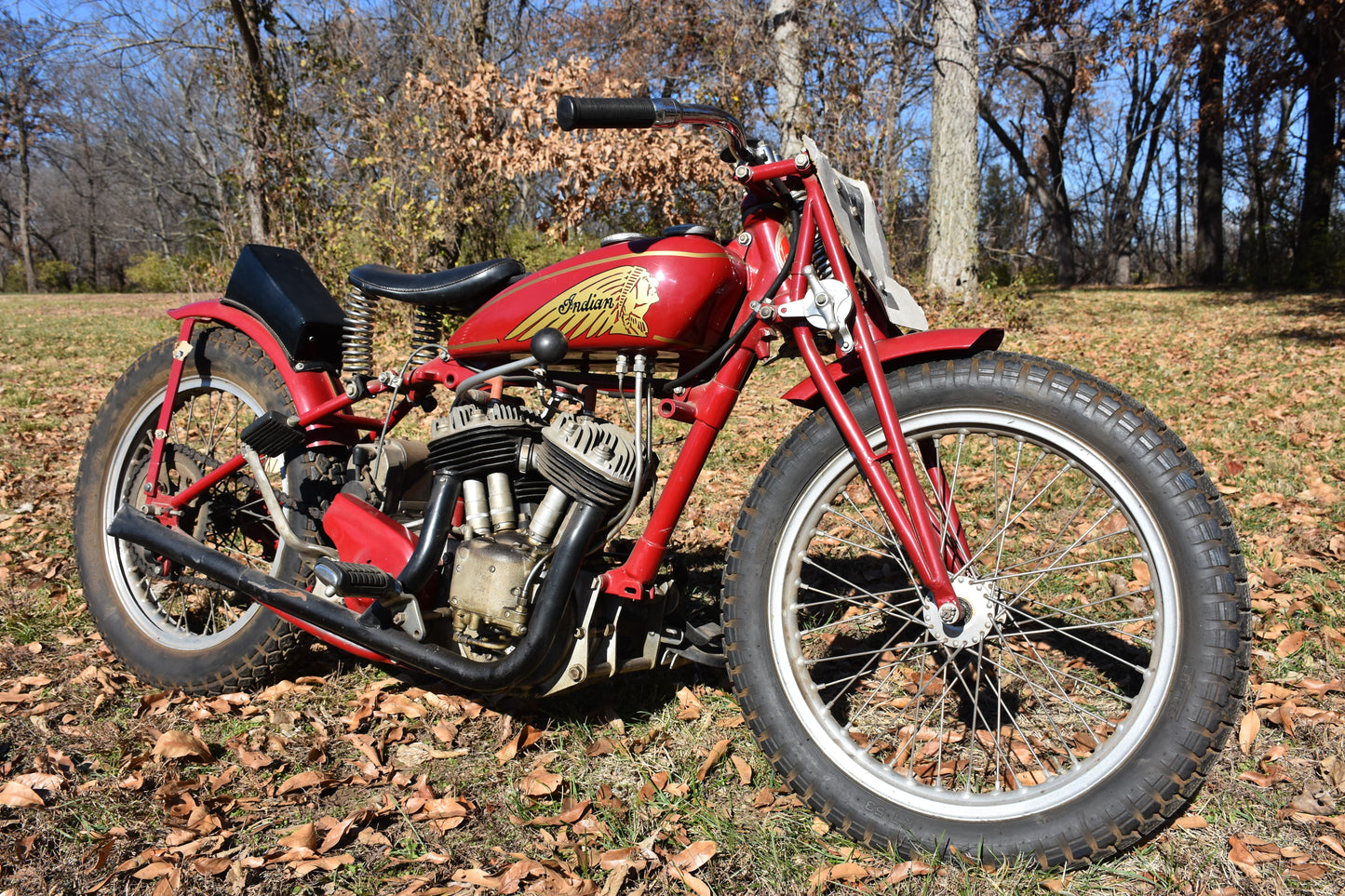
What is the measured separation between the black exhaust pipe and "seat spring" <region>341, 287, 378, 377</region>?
710 millimetres

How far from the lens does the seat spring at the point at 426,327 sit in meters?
2.59

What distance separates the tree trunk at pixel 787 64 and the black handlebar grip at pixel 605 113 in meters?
8.65

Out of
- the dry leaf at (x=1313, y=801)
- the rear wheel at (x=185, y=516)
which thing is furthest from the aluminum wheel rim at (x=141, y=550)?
the dry leaf at (x=1313, y=801)

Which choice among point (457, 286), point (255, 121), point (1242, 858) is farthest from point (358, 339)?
point (255, 121)

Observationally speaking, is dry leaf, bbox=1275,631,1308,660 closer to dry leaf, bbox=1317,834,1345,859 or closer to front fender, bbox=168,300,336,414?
dry leaf, bbox=1317,834,1345,859

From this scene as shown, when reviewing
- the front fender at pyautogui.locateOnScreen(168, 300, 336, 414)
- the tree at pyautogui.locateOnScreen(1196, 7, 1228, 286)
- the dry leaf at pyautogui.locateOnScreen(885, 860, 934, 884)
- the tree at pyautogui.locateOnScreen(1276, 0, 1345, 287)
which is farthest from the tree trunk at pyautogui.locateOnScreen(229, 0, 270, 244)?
the tree at pyautogui.locateOnScreen(1196, 7, 1228, 286)

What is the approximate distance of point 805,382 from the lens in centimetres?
216

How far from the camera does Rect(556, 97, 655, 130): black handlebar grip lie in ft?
6.47

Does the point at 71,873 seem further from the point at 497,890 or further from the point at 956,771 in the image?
the point at 956,771

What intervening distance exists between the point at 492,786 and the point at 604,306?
1377mm

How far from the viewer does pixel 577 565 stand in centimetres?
218

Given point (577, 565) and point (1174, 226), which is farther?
point (1174, 226)

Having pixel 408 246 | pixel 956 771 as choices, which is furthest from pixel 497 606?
pixel 408 246

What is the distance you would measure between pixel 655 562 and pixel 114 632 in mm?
2039
